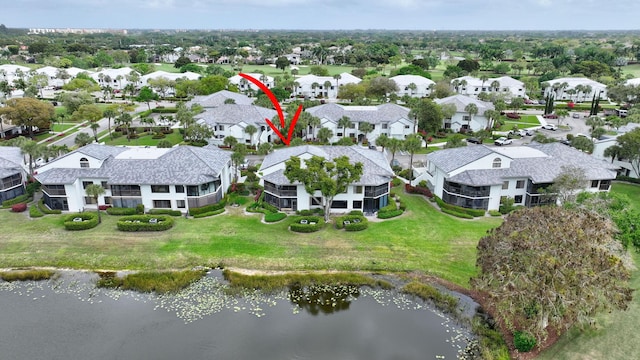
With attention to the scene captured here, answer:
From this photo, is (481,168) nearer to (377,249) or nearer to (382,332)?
(377,249)

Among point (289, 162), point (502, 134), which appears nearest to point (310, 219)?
point (289, 162)

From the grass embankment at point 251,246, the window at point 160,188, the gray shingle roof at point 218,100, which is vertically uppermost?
the gray shingle roof at point 218,100

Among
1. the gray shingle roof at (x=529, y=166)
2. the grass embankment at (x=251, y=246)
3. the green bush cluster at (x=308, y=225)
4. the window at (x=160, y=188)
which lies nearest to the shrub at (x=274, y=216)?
the grass embankment at (x=251, y=246)

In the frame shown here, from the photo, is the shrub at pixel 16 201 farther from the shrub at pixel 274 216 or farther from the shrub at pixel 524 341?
the shrub at pixel 524 341

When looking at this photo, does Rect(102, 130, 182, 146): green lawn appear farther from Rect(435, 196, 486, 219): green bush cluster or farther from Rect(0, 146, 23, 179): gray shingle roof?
Rect(435, 196, 486, 219): green bush cluster

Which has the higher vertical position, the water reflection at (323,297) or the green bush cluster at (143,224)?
the green bush cluster at (143,224)

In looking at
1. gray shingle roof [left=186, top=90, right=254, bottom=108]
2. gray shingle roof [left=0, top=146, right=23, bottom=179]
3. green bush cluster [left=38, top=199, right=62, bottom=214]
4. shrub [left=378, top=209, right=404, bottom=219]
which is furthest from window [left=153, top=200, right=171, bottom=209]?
gray shingle roof [left=186, top=90, right=254, bottom=108]

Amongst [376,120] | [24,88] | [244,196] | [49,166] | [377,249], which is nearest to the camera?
[377,249]
